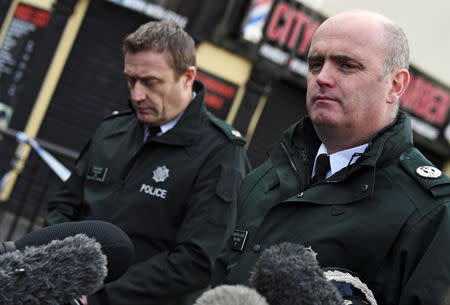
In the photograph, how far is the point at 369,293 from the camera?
1224 mm

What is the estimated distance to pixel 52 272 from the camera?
1.03 meters

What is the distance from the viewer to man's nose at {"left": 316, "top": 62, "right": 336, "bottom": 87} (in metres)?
1.70

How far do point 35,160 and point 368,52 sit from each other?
15.2 feet

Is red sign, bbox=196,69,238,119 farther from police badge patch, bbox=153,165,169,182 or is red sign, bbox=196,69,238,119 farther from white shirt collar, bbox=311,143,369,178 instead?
white shirt collar, bbox=311,143,369,178

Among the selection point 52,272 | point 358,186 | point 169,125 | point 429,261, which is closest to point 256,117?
point 169,125

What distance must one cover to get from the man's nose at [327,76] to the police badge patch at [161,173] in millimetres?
1120

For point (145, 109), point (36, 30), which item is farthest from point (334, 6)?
point (145, 109)

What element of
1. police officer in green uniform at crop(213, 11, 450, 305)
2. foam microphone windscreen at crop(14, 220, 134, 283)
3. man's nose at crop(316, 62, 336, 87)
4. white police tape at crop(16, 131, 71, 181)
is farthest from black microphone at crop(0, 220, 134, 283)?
white police tape at crop(16, 131, 71, 181)

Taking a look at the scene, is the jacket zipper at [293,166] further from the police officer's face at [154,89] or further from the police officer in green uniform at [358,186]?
the police officer's face at [154,89]

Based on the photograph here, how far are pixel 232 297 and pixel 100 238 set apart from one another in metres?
0.54

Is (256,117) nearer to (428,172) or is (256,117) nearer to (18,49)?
(18,49)

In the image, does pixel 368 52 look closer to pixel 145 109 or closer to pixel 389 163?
pixel 389 163

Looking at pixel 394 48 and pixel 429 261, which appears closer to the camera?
pixel 429 261

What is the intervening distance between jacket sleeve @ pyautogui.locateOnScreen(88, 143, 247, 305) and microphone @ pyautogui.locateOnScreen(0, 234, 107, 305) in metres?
1.22
